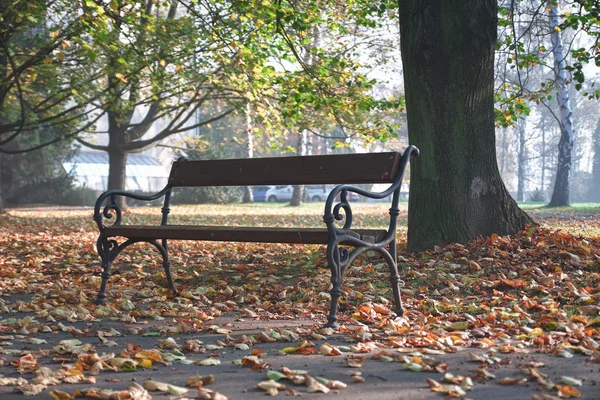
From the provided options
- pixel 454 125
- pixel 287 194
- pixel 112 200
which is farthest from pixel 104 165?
pixel 454 125

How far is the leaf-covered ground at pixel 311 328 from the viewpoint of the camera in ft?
10.6

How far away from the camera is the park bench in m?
4.54

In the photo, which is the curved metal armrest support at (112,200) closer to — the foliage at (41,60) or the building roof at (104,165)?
the foliage at (41,60)

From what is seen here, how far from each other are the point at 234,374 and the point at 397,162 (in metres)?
2.29

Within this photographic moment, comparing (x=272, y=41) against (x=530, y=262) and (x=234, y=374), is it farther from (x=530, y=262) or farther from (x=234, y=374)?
(x=234, y=374)

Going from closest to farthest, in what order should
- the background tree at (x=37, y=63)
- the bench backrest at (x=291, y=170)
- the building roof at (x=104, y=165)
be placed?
the bench backrest at (x=291, y=170), the background tree at (x=37, y=63), the building roof at (x=104, y=165)

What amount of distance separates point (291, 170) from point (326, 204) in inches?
57.0

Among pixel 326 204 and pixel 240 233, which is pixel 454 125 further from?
pixel 326 204

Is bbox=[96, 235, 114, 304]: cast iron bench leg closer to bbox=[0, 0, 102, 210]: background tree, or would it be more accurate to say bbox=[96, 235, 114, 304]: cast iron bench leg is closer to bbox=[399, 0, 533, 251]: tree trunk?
bbox=[399, 0, 533, 251]: tree trunk

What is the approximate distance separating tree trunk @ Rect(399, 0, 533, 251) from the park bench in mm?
1627

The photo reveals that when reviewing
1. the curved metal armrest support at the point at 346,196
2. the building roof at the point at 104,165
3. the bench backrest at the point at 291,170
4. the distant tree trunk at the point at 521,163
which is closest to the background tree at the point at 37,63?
the bench backrest at the point at 291,170

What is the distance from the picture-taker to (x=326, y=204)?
436 centimetres

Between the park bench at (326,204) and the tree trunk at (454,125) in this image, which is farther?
the tree trunk at (454,125)

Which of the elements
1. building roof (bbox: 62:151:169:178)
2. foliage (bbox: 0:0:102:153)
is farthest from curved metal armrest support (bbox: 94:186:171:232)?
building roof (bbox: 62:151:169:178)
